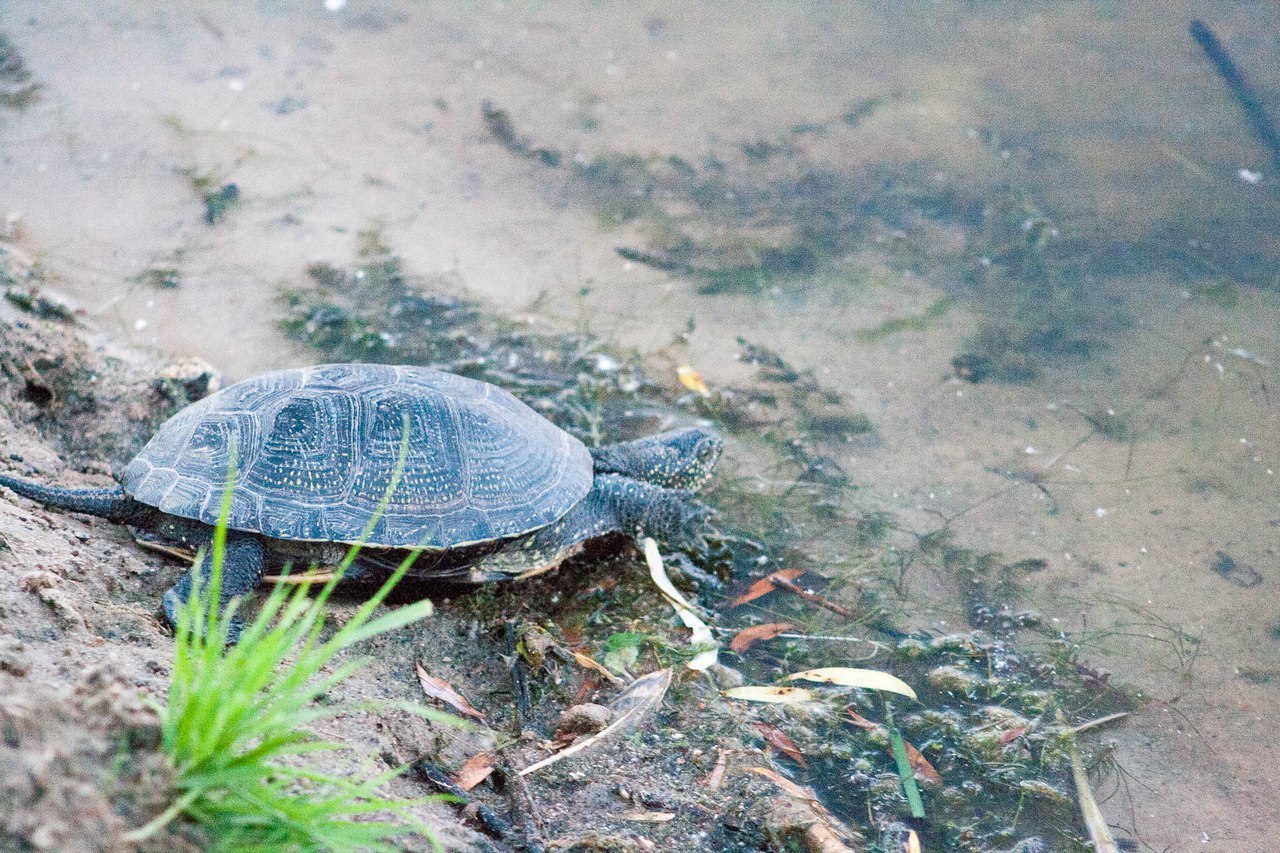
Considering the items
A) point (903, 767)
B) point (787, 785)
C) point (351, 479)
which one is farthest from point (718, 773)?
point (351, 479)

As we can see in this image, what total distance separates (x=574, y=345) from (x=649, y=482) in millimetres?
1239

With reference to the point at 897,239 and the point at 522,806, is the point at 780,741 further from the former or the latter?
the point at 897,239

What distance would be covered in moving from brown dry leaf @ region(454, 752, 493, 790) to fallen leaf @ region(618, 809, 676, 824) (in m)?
0.43

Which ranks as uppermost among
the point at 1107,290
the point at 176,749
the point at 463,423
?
the point at 176,749

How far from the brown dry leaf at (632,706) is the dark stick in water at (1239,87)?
20.8ft

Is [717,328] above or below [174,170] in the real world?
below

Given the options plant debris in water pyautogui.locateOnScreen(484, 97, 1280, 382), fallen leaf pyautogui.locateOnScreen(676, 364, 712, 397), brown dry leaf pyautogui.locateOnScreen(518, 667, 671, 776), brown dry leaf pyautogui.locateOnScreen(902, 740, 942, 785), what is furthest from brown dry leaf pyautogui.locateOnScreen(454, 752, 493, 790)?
plant debris in water pyautogui.locateOnScreen(484, 97, 1280, 382)

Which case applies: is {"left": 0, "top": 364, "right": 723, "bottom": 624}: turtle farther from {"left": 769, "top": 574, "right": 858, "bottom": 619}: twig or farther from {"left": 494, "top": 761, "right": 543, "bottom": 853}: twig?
{"left": 769, "top": 574, "right": 858, "bottom": 619}: twig

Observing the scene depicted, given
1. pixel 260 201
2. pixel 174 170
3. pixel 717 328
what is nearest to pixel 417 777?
pixel 717 328

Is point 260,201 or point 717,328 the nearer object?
point 717,328

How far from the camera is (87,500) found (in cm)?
329

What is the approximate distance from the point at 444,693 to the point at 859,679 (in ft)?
4.98

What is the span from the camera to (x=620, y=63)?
752 cm

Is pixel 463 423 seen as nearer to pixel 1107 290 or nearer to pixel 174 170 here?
pixel 174 170
